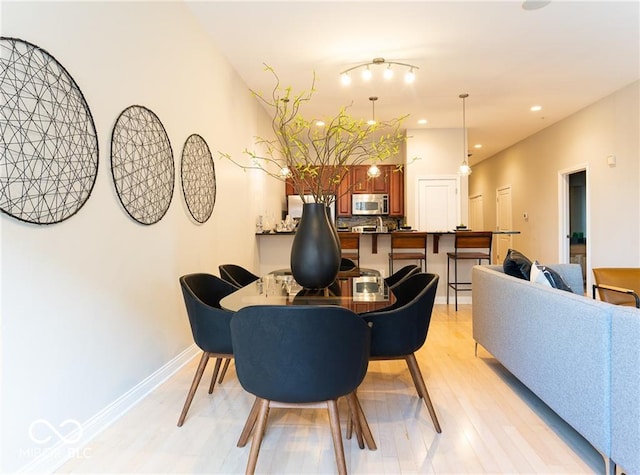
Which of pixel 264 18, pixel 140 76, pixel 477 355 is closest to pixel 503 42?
pixel 264 18

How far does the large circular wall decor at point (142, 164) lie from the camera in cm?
215

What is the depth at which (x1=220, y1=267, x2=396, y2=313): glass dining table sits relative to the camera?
5.62 feet

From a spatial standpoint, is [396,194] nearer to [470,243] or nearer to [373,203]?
[373,203]

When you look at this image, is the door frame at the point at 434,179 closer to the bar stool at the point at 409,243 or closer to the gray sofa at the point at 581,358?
the bar stool at the point at 409,243

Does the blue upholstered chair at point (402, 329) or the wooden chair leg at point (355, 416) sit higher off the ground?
the blue upholstered chair at point (402, 329)

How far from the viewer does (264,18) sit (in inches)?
119

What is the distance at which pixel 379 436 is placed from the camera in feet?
6.07

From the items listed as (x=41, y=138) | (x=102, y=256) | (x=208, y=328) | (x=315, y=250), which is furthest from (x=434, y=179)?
(x=41, y=138)

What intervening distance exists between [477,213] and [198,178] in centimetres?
911

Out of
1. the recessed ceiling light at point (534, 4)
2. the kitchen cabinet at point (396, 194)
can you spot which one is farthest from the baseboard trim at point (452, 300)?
the recessed ceiling light at point (534, 4)

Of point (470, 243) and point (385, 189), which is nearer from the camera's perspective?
point (470, 243)

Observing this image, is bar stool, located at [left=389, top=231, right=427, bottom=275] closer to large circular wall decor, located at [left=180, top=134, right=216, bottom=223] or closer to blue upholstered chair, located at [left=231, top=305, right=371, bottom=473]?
large circular wall decor, located at [left=180, top=134, right=216, bottom=223]

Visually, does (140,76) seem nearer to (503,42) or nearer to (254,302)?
(254,302)

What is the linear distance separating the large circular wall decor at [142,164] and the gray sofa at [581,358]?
8.13ft
